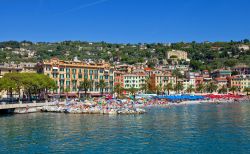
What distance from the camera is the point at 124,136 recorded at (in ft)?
144

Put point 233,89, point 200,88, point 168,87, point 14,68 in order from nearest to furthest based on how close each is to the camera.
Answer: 1. point 14,68
2. point 168,87
3. point 200,88
4. point 233,89

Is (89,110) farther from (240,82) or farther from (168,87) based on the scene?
(240,82)

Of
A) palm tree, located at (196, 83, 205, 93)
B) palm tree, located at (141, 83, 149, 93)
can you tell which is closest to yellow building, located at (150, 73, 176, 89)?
palm tree, located at (141, 83, 149, 93)

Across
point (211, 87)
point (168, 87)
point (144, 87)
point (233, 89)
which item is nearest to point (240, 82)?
point (233, 89)

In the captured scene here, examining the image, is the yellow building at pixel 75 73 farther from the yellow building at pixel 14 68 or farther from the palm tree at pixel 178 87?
the palm tree at pixel 178 87

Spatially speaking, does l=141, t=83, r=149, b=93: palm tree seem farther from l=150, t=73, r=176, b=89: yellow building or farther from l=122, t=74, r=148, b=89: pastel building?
l=150, t=73, r=176, b=89: yellow building

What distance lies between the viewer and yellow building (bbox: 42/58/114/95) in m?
110

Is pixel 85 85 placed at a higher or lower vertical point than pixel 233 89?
higher

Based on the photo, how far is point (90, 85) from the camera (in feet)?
372

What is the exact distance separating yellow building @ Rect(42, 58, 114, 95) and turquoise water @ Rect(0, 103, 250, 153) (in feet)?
167

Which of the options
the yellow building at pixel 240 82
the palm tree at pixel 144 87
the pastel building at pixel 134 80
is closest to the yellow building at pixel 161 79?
the pastel building at pixel 134 80

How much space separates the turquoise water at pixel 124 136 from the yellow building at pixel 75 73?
167ft

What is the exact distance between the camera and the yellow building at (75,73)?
110m

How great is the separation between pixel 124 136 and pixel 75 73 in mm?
72456
